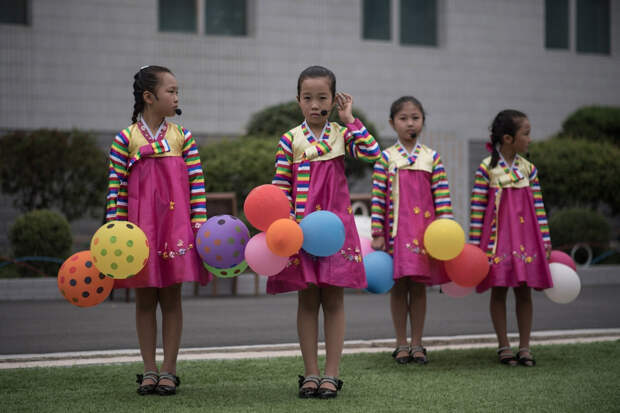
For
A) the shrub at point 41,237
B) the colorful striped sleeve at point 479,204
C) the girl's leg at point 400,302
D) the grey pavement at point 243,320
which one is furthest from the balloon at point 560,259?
the shrub at point 41,237

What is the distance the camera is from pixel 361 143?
4.61 metres

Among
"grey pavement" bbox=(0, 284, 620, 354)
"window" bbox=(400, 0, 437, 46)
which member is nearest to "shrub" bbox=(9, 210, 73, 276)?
"grey pavement" bbox=(0, 284, 620, 354)

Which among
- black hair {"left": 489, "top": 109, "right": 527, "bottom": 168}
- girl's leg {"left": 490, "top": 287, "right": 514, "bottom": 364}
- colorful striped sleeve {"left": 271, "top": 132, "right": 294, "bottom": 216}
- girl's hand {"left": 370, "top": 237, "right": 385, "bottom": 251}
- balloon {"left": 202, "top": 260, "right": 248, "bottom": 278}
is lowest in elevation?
girl's leg {"left": 490, "top": 287, "right": 514, "bottom": 364}

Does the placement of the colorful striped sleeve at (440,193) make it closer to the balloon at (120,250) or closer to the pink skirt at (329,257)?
the pink skirt at (329,257)

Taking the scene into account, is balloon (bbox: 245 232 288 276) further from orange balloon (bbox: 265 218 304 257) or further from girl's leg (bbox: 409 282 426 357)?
girl's leg (bbox: 409 282 426 357)

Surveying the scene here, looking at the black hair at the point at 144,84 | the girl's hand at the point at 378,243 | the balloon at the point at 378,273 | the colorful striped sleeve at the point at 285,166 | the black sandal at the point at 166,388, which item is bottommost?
the black sandal at the point at 166,388

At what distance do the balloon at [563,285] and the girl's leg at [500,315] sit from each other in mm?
351

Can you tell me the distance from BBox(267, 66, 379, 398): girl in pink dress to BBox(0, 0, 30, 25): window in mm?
13360

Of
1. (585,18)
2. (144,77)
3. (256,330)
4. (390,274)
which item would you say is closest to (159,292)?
(144,77)

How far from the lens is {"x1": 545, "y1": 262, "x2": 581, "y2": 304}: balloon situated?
19.0ft

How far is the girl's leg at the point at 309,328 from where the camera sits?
15.0 feet

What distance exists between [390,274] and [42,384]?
2392 mm

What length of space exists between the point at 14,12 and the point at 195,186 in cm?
1326

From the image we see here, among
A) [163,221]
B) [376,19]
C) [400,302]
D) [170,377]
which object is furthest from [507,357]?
[376,19]
